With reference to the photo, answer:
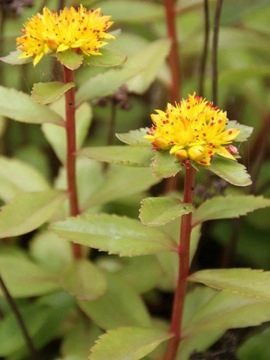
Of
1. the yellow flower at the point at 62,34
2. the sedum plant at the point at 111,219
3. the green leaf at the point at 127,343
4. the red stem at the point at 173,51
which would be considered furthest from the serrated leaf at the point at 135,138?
the red stem at the point at 173,51

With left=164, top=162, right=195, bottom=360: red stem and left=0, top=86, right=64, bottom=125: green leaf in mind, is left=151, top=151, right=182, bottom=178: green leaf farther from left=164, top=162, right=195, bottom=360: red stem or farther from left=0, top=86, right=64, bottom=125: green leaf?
left=0, top=86, right=64, bottom=125: green leaf

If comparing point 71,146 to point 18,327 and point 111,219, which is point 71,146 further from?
point 18,327

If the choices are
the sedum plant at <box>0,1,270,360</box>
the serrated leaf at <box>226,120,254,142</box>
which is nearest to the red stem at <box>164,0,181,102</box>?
the sedum plant at <box>0,1,270,360</box>

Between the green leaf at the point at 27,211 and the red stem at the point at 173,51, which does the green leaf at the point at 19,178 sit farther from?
the red stem at the point at 173,51

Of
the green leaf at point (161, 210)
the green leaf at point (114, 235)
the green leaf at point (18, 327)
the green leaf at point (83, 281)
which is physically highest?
the green leaf at point (161, 210)

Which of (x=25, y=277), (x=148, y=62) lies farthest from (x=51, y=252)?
(x=148, y=62)

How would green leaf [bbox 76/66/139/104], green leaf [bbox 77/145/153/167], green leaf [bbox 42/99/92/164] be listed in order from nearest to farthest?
green leaf [bbox 77/145/153/167] → green leaf [bbox 76/66/139/104] → green leaf [bbox 42/99/92/164]

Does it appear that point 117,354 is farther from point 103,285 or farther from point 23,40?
point 23,40
